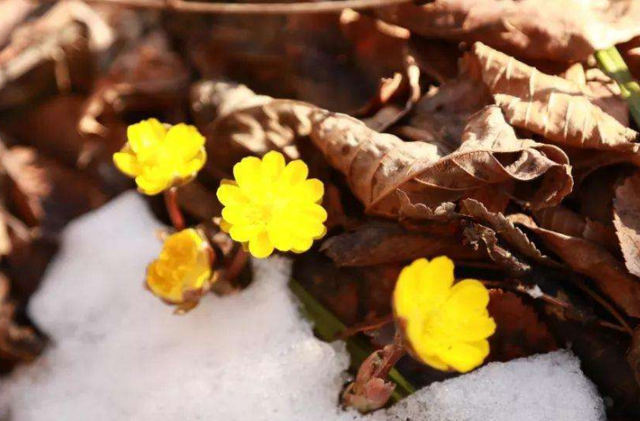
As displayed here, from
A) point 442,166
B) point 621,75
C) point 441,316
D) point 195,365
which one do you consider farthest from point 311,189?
point 621,75

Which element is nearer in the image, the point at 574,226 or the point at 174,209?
the point at 574,226

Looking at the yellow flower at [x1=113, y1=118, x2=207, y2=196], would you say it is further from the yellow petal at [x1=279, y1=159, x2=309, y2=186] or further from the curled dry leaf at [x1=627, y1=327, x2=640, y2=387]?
the curled dry leaf at [x1=627, y1=327, x2=640, y2=387]

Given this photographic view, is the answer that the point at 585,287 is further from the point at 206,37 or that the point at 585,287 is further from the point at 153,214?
the point at 206,37

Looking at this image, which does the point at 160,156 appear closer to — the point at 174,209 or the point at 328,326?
the point at 174,209

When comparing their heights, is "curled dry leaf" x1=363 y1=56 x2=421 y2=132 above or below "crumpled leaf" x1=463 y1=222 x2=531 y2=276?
above

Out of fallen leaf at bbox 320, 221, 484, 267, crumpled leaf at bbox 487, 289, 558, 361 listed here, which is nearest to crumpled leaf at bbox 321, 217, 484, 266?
fallen leaf at bbox 320, 221, 484, 267

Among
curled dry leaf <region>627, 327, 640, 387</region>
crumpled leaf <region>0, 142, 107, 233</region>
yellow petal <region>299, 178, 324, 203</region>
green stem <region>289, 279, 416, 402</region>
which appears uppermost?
yellow petal <region>299, 178, 324, 203</region>
